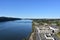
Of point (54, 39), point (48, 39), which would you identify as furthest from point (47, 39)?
point (54, 39)

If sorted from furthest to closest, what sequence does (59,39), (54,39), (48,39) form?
(54,39) < (48,39) < (59,39)

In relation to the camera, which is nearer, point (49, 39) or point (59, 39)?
point (59, 39)

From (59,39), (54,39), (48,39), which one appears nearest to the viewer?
(59,39)

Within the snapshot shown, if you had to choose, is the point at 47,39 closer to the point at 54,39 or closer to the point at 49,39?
the point at 49,39

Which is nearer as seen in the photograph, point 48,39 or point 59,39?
point 59,39

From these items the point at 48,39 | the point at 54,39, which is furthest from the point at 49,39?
the point at 54,39

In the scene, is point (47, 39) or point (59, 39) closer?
point (59, 39)

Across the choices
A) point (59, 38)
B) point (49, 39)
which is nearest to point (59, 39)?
point (59, 38)

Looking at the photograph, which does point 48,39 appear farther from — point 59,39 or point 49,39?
point 59,39
